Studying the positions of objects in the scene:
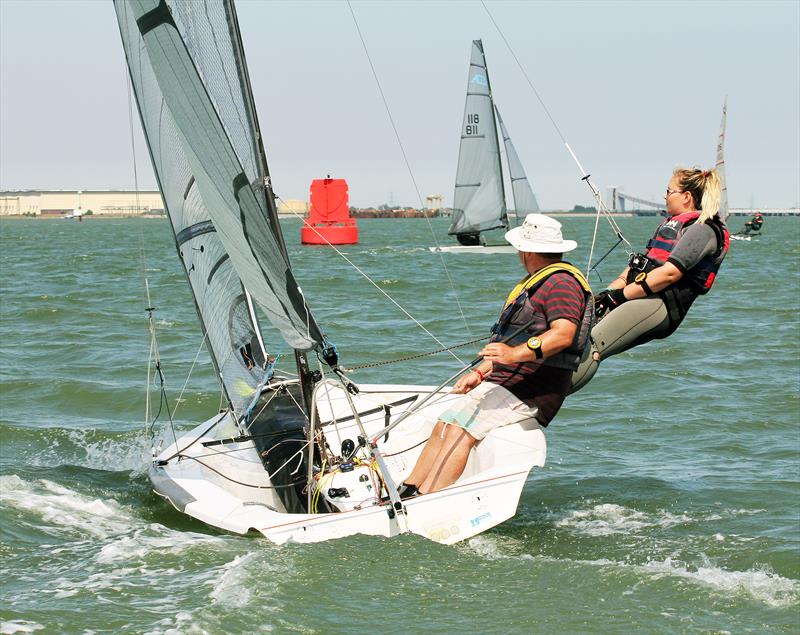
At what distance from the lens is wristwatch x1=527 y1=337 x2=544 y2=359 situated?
4.68 metres

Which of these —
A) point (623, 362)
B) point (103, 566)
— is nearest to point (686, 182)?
point (103, 566)

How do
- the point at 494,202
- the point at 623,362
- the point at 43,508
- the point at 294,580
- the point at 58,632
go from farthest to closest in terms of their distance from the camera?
1. the point at 494,202
2. the point at 623,362
3. the point at 43,508
4. the point at 294,580
5. the point at 58,632

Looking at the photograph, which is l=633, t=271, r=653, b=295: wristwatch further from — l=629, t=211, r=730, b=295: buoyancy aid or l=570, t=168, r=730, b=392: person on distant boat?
l=629, t=211, r=730, b=295: buoyancy aid

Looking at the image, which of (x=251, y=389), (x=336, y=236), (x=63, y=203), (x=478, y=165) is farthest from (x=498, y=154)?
(x=63, y=203)

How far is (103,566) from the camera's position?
486cm

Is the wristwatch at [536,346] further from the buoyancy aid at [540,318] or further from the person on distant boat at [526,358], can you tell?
the buoyancy aid at [540,318]

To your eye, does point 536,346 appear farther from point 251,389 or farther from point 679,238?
point 251,389

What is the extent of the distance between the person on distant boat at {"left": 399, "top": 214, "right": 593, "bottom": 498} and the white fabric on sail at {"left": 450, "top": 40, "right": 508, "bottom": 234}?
25.9m

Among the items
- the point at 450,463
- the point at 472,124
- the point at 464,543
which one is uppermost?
the point at 472,124

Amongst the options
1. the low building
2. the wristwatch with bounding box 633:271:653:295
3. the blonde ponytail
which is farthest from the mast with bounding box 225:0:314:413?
the low building

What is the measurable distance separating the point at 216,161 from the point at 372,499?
179cm

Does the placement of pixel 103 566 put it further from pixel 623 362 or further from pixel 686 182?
pixel 623 362

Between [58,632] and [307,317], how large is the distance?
198cm

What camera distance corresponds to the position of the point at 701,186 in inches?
215
